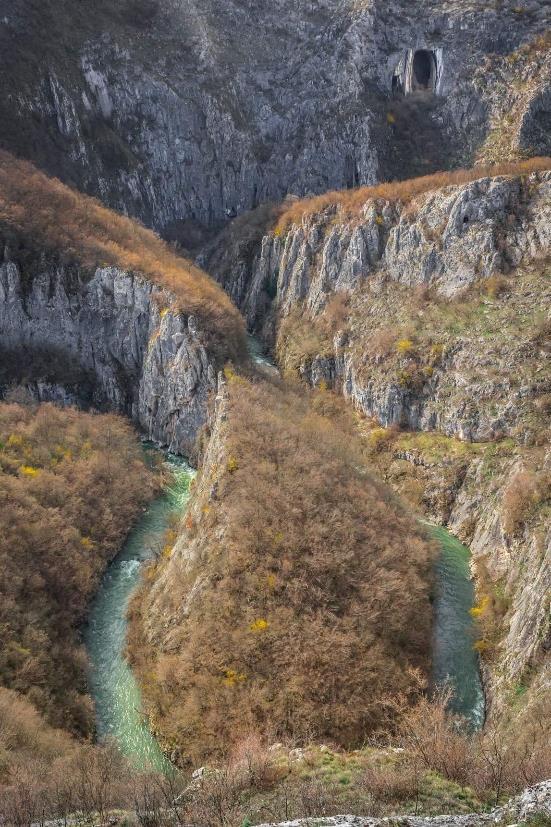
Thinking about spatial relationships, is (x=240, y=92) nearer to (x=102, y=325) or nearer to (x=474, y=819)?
(x=102, y=325)

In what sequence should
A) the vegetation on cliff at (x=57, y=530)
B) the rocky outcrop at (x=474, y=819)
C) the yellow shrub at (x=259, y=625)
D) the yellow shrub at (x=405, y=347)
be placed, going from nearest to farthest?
Result: 1. the rocky outcrop at (x=474, y=819)
2. the vegetation on cliff at (x=57, y=530)
3. the yellow shrub at (x=259, y=625)
4. the yellow shrub at (x=405, y=347)

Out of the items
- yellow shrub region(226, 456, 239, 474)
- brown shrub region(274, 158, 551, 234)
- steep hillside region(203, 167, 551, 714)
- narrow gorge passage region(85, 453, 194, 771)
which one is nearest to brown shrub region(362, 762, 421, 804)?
steep hillside region(203, 167, 551, 714)

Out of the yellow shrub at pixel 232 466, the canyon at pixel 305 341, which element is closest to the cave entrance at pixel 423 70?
the canyon at pixel 305 341

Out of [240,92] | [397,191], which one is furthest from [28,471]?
[240,92]

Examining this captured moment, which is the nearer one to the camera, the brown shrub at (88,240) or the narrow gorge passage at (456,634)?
the narrow gorge passage at (456,634)

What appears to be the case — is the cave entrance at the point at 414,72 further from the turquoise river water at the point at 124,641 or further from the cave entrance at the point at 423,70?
the turquoise river water at the point at 124,641

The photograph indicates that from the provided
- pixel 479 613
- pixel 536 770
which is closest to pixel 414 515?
pixel 479 613

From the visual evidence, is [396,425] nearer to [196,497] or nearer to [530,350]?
[530,350]

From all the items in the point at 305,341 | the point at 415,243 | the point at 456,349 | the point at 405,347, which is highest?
the point at 415,243
